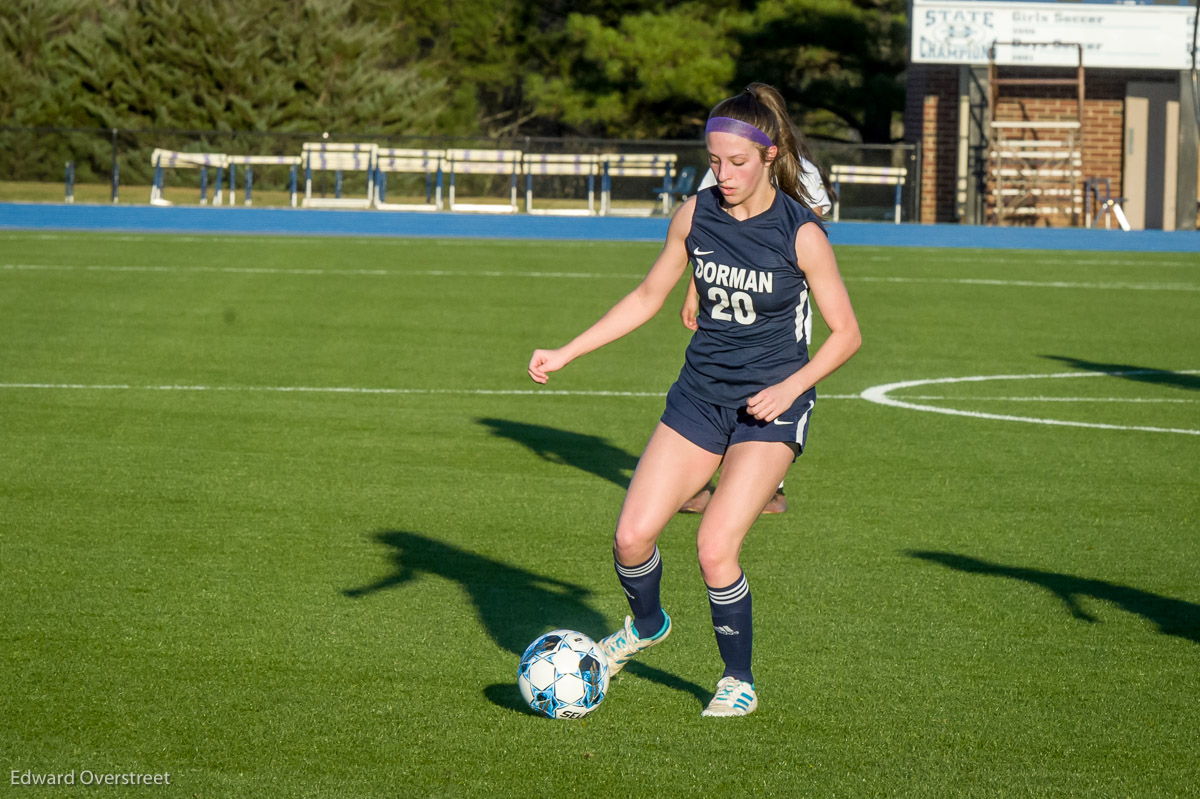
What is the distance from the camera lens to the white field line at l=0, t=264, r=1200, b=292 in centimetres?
2012

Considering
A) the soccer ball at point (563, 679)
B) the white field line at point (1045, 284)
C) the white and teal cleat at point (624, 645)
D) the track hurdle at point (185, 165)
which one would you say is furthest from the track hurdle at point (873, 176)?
the soccer ball at point (563, 679)

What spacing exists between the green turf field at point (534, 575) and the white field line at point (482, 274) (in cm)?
594

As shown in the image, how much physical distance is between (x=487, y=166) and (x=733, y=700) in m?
30.9

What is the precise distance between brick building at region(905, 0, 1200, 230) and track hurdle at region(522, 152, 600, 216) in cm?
717

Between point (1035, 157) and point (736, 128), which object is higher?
point (1035, 157)

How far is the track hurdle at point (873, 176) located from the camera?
1323 inches

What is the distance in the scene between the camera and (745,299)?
481 cm

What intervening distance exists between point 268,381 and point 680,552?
5578 millimetres

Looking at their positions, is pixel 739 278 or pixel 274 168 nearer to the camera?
pixel 739 278

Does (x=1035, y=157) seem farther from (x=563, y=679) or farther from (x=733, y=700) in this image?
(x=563, y=679)

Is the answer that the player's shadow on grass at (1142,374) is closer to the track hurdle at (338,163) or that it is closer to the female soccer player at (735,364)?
the female soccer player at (735,364)

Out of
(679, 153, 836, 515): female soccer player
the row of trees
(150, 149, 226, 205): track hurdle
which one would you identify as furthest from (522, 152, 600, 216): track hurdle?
(679, 153, 836, 515): female soccer player

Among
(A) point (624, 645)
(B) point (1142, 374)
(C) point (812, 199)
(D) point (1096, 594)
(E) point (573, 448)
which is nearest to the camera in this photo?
(A) point (624, 645)

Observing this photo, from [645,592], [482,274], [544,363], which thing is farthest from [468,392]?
[482,274]
